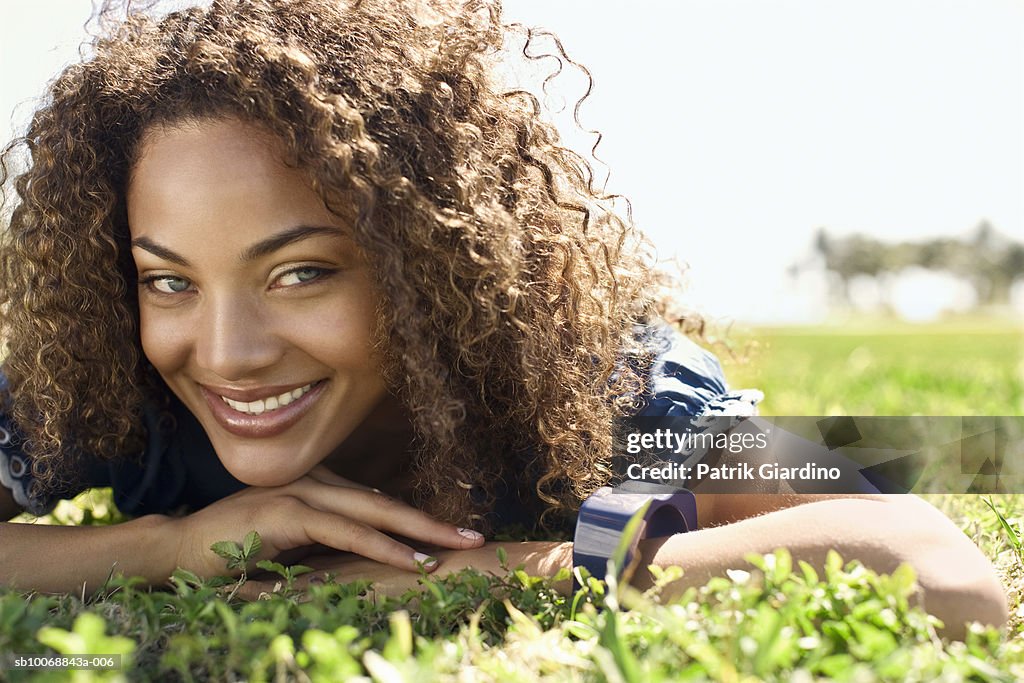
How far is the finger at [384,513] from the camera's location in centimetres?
221

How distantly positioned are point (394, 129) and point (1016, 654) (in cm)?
165

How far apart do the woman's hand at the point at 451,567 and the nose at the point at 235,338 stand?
49 cm

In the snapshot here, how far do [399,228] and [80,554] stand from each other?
1113 millimetres

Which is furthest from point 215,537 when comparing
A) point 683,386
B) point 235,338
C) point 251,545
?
point 683,386

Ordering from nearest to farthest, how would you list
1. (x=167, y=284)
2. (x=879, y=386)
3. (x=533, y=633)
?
(x=533, y=633) < (x=167, y=284) < (x=879, y=386)

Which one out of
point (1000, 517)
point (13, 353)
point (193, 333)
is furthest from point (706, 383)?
point (13, 353)

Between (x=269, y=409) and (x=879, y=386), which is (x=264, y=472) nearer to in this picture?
(x=269, y=409)

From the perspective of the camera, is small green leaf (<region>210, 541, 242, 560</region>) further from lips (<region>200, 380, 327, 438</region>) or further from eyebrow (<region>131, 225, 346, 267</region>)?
eyebrow (<region>131, 225, 346, 267</region>)

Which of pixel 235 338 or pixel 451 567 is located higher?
pixel 235 338

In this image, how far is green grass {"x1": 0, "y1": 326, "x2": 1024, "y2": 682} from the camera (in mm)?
1331

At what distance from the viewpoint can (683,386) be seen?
2.76 m

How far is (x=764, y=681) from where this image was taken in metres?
1.33

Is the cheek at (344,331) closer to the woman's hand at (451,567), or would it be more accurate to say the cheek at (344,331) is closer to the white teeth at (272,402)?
the white teeth at (272,402)

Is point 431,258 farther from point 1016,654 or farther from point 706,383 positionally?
point 1016,654
